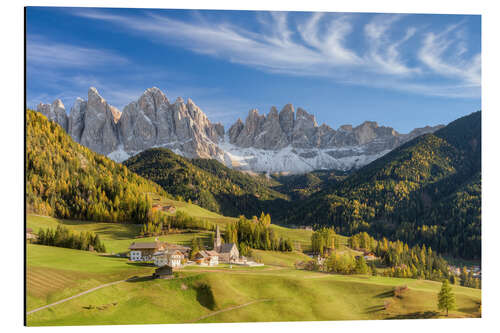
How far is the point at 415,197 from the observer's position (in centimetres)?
6975

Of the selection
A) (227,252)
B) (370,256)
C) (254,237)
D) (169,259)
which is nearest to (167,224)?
(254,237)

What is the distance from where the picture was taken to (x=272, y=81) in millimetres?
23891

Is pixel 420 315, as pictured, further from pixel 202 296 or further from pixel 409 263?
pixel 409 263

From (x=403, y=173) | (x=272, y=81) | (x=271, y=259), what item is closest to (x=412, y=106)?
(x=272, y=81)

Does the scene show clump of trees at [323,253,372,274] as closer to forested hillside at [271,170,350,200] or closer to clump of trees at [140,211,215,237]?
clump of trees at [140,211,215,237]

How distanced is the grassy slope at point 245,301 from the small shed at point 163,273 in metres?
0.28

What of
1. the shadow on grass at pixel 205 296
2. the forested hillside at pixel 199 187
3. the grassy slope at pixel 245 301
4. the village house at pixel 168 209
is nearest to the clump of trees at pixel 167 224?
the village house at pixel 168 209

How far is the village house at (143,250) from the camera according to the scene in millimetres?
21478

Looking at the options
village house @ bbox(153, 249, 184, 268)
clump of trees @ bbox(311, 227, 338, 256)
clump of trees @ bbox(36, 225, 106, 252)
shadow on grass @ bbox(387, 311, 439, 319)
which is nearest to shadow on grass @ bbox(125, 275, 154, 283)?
village house @ bbox(153, 249, 184, 268)

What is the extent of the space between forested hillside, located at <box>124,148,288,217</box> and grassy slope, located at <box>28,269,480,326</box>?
68.0 metres

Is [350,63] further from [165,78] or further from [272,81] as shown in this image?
[165,78]

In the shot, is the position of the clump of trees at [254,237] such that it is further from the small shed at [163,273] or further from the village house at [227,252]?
the small shed at [163,273]

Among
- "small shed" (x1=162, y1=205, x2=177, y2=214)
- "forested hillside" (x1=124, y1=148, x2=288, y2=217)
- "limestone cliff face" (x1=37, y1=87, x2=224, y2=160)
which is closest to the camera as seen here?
"small shed" (x1=162, y1=205, x2=177, y2=214)

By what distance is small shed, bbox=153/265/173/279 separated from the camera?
61.1ft
